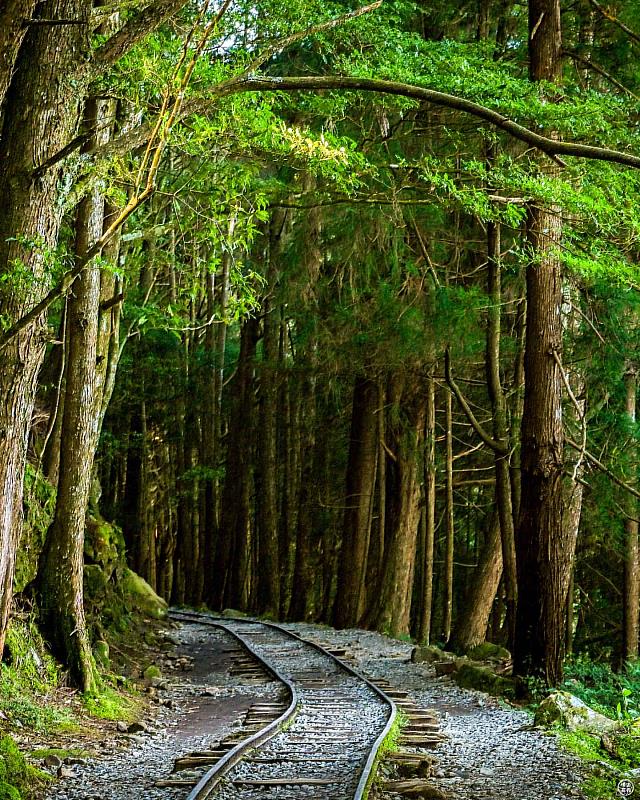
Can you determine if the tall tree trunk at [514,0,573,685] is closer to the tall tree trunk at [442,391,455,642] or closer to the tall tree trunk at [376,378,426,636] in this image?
the tall tree trunk at [442,391,455,642]

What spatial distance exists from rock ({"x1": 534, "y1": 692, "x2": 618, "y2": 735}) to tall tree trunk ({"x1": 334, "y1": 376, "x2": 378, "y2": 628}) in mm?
11158

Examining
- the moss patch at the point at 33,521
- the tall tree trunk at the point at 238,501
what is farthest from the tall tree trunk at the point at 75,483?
the tall tree trunk at the point at 238,501

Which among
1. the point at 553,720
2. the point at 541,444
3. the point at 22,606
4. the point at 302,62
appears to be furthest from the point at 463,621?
the point at 302,62

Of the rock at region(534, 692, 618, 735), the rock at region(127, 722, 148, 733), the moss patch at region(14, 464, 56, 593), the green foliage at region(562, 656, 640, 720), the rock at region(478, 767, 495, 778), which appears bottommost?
the green foliage at region(562, 656, 640, 720)

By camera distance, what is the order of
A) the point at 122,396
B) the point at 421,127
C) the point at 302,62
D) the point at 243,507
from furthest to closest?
the point at 122,396 → the point at 243,507 → the point at 302,62 → the point at 421,127

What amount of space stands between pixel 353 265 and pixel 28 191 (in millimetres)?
12409

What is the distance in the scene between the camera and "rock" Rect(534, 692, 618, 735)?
9.31 metres

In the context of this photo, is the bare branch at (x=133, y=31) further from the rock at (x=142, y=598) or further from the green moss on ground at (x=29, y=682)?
the rock at (x=142, y=598)

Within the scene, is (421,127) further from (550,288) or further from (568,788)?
(568,788)

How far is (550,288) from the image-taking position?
1238 centimetres

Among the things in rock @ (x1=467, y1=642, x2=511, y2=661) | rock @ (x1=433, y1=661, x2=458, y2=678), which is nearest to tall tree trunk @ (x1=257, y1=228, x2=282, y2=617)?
rock @ (x1=467, y1=642, x2=511, y2=661)

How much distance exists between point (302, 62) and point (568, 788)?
1404 centimetres

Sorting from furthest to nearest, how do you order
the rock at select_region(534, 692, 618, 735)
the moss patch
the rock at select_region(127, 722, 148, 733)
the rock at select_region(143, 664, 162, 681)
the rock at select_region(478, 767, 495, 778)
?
the rock at select_region(143, 664, 162, 681) < the moss patch < the rock at select_region(127, 722, 148, 733) < the rock at select_region(534, 692, 618, 735) < the rock at select_region(478, 767, 495, 778)

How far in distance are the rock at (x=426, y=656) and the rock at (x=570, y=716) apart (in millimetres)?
4903
